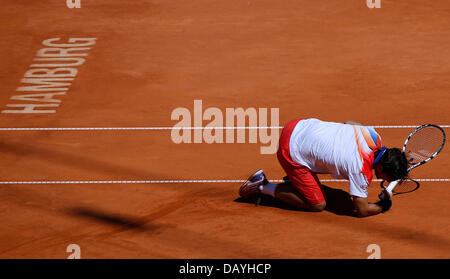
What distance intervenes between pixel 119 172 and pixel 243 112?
2.45 metres

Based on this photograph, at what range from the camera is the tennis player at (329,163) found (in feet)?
23.7

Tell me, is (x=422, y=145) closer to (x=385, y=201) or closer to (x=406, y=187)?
(x=406, y=187)

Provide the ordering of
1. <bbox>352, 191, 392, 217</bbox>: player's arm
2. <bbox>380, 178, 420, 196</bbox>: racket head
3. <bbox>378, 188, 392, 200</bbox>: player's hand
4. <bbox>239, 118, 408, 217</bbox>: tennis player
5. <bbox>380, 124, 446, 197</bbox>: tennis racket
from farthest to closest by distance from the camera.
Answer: <bbox>380, 178, 420, 196</bbox>: racket head → <bbox>380, 124, 446, 197</bbox>: tennis racket → <bbox>378, 188, 392, 200</bbox>: player's hand → <bbox>352, 191, 392, 217</bbox>: player's arm → <bbox>239, 118, 408, 217</bbox>: tennis player

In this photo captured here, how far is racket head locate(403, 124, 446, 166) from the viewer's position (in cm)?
800

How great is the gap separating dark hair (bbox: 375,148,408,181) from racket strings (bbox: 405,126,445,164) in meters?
0.96

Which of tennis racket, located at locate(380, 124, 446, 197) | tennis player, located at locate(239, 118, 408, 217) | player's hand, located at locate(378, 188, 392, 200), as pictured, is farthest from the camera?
tennis racket, located at locate(380, 124, 446, 197)

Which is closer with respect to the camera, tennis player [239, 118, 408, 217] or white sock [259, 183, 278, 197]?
tennis player [239, 118, 408, 217]

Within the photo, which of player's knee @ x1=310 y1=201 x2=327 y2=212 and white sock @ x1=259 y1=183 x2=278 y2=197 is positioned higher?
white sock @ x1=259 y1=183 x2=278 y2=197

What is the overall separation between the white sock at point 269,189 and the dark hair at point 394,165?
142cm

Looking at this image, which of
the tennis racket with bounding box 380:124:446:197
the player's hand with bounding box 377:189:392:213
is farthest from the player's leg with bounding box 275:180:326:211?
the tennis racket with bounding box 380:124:446:197

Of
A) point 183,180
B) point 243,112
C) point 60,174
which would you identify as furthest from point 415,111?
point 60,174

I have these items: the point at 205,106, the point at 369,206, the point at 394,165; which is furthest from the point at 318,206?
the point at 205,106

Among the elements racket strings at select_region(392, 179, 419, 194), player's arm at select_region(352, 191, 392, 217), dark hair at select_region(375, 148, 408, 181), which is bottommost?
player's arm at select_region(352, 191, 392, 217)

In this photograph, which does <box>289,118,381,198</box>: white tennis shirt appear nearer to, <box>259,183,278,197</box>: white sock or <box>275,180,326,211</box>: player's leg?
<box>275,180,326,211</box>: player's leg
